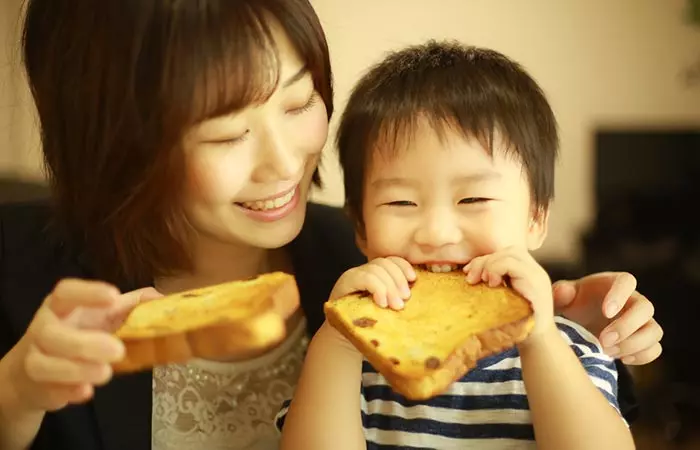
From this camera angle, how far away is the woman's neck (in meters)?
1.15

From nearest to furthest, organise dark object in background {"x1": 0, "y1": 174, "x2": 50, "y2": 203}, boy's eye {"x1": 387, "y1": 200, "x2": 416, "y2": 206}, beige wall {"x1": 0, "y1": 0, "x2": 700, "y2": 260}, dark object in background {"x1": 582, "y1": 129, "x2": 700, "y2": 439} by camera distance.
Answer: boy's eye {"x1": 387, "y1": 200, "x2": 416, "y2": 206} < dark object in background {"x1": 0, "y1": 174, "x2": 50, "y2": 203} < dark object in background {"x1": 582, "y1": 129, "x2": 700, "y2": 439} < beige wall {"x1": 0, "y1": 0, "x2": 700, "y2": 260}

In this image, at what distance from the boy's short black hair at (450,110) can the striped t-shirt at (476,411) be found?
0.76 feet

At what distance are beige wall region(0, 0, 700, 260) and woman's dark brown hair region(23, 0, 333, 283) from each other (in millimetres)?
1541

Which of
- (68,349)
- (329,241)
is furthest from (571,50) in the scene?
(68,349)

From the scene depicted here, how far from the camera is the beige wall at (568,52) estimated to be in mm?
2652

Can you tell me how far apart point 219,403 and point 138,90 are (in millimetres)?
504

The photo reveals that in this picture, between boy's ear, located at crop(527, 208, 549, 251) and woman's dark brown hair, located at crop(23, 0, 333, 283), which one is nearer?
woman's dark brown hair, located at crop(23, 0, 333, 283)

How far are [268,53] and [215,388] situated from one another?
1.76 feet

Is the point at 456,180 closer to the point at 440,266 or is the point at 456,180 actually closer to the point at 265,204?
the point at 440,266

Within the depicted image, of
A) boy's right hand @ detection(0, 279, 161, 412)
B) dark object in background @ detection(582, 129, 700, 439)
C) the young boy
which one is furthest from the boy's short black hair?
dark object in background @ detection(582, 129, 700, 439)

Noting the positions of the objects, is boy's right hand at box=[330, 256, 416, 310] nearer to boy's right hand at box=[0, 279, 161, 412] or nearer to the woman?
the woman

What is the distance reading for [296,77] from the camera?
3.18 feet

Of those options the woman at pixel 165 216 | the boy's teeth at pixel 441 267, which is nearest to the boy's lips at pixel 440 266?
the boy's teeth at pixel 441 267

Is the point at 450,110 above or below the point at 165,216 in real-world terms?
above
